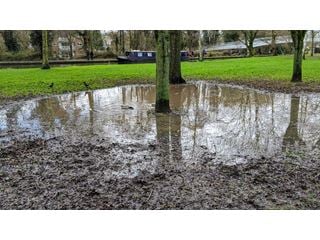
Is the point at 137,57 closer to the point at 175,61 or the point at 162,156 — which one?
the point at 175,61

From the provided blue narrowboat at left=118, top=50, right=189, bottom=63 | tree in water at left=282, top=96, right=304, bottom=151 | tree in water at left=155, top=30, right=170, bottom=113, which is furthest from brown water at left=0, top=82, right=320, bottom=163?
blue narrowboat at left=118, top=50, right=189, bottom=63

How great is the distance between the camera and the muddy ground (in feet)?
9.76

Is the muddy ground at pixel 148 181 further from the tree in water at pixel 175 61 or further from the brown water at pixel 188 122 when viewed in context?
the tree in water at pixel 175 61

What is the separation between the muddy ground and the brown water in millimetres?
384

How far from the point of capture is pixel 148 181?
345 cm

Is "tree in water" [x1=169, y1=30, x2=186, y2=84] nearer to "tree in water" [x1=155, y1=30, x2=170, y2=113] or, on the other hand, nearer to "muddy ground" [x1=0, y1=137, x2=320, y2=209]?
"tree in water" [x1=155, y1=30, x2=170, y2=113]

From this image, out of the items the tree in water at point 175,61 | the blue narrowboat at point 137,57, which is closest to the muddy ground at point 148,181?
the tree in water at point 175,61

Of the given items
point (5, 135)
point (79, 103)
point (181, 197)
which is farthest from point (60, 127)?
point (181, 197)

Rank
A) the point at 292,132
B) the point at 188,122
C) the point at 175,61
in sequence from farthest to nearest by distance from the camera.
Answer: the point at 175,61, the point at 188,122, the point at 292,132

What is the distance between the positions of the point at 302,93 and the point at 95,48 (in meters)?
30.9

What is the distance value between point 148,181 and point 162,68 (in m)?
3.57

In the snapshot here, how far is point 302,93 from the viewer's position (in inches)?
365

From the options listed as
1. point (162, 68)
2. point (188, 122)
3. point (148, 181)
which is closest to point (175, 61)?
point (162, 68)

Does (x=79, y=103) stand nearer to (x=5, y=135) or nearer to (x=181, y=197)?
(x=5, y=135)
